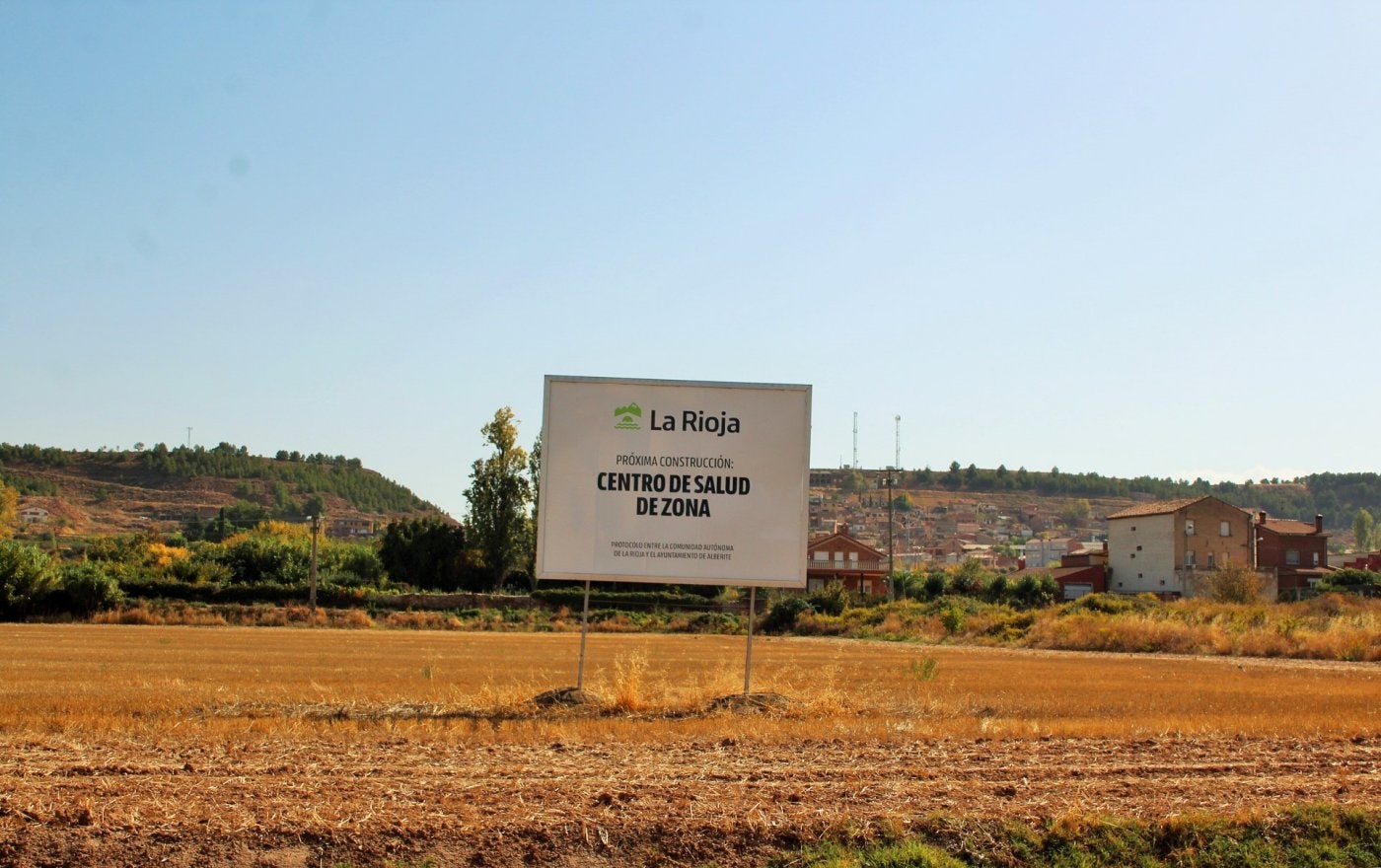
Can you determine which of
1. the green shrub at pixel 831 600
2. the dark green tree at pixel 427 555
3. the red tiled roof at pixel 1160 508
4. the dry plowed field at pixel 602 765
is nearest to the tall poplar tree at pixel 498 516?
the dark green tree at pixel 427 555

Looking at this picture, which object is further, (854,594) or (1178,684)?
(854,594)

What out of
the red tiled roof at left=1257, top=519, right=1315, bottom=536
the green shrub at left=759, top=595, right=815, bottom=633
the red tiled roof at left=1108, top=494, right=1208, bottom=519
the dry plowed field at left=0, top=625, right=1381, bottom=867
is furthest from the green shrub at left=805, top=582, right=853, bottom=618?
the red tiled roof at left=1257, top=519, right=1315, bottom=536

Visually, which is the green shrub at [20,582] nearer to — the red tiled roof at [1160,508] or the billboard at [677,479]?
the billboard at [677,479]

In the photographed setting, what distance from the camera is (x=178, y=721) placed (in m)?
15.2

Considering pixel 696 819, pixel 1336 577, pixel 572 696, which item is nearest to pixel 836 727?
pixel 572 696

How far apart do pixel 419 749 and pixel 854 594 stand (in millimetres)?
71299

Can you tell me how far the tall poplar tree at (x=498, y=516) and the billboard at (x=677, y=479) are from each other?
75582 millimetres

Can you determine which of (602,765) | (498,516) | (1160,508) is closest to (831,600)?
(498,516)

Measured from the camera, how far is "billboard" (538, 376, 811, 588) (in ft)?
58.1

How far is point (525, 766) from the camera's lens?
1166cm

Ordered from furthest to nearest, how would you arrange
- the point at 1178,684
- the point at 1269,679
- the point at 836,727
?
the point at 1269,679
the point at 1178,684
the point at 836,727

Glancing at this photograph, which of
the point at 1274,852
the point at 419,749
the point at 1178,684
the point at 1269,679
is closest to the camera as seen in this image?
the point at 1274,852

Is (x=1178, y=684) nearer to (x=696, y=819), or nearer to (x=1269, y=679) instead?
(x=1269, y=679)

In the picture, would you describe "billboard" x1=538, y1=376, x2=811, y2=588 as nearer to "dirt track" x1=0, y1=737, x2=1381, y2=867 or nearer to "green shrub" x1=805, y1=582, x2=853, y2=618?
"dirt track" x1=0, y1=737, x2=1381, y2=867
